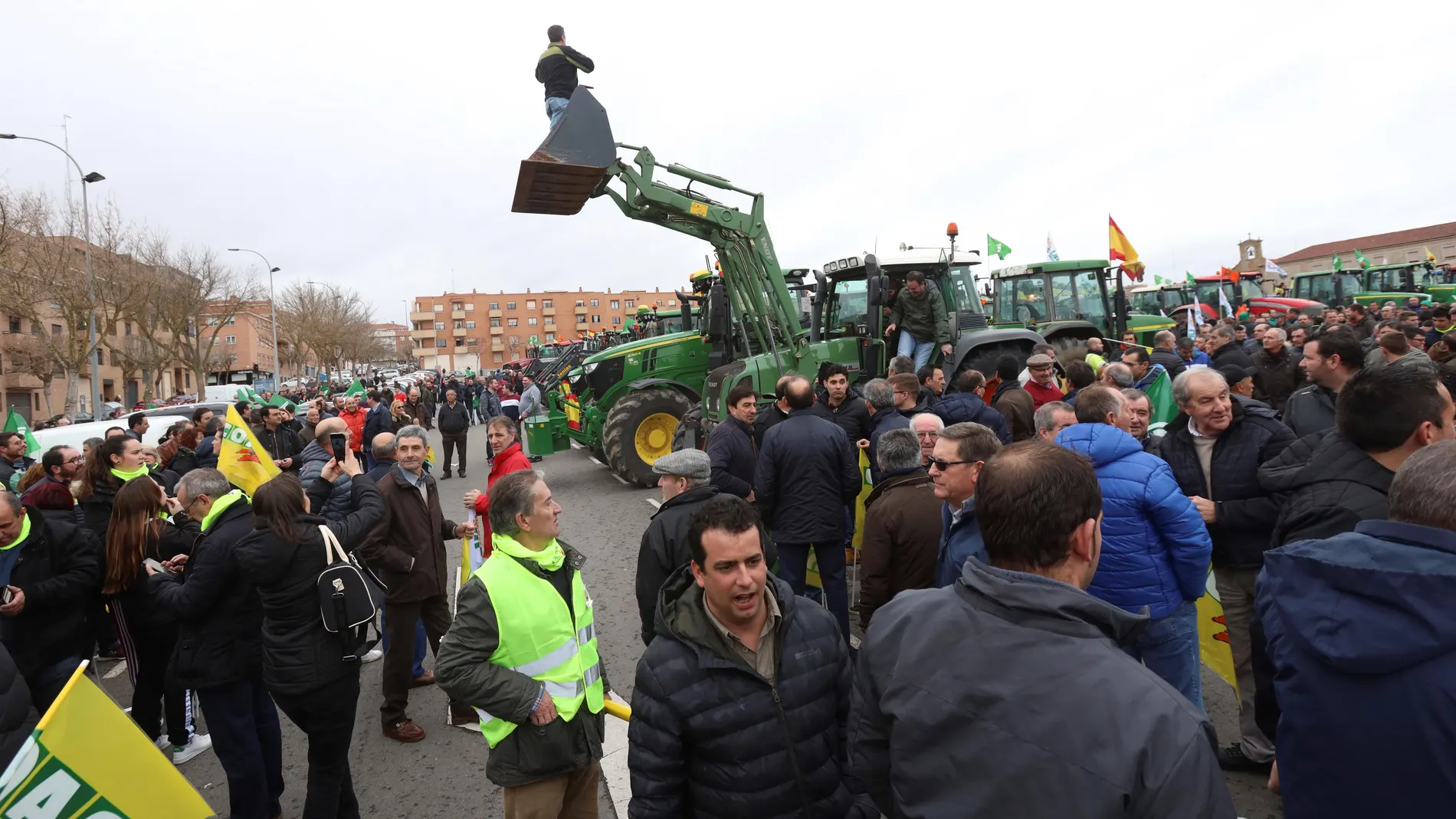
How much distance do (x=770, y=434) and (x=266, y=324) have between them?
72110mm

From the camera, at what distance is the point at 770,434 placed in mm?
4637

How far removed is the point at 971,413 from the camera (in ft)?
17.9

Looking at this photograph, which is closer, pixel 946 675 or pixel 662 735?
pixel 946 675

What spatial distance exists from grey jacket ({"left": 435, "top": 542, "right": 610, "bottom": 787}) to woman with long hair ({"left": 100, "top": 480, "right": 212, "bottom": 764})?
2415 mm

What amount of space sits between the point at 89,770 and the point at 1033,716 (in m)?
2.86

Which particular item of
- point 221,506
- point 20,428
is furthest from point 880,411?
point 20,428

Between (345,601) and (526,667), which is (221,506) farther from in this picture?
(526,667)

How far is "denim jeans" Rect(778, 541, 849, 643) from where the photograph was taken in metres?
4.61

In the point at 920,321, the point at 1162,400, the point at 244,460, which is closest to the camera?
the point at 244,460

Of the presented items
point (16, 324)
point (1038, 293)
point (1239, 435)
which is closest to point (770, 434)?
point (1239, 435)

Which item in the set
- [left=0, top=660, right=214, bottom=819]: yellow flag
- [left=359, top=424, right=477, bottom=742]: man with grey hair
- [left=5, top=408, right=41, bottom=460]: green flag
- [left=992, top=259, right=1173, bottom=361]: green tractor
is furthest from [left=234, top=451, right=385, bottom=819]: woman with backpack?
[left=992, top=259, right=1173, bottom=361]: green tractor

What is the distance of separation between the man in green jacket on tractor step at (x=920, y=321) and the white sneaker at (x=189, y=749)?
24.0 feet

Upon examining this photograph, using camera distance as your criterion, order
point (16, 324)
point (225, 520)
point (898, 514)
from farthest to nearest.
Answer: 1. point (16, 324)
2. point (898, 514)
3. point (225, 520)

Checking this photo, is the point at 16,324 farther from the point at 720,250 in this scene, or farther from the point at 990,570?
the point at 990,570
